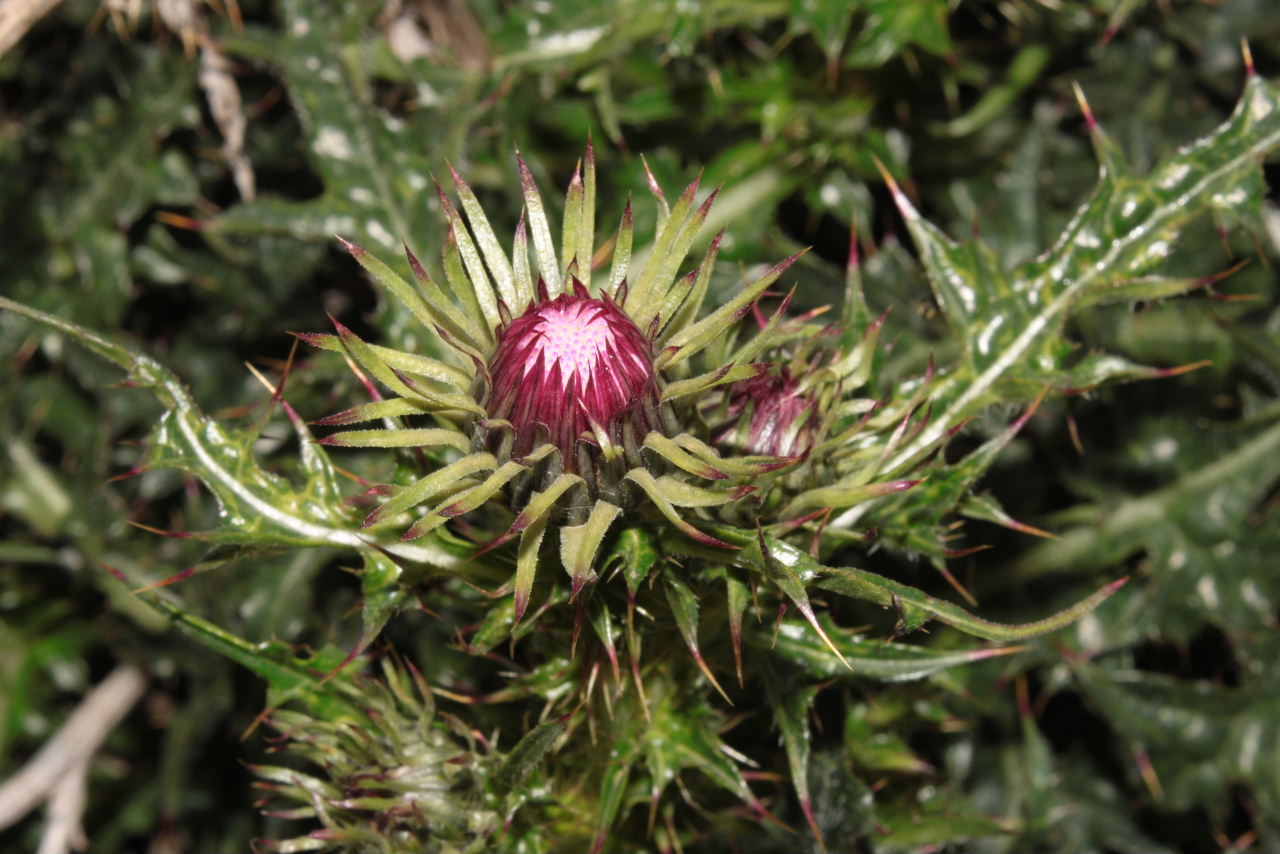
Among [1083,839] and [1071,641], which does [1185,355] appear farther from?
[1083,839]

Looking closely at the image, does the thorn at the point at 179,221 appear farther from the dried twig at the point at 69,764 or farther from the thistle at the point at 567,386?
the thistle at the point at 567,386

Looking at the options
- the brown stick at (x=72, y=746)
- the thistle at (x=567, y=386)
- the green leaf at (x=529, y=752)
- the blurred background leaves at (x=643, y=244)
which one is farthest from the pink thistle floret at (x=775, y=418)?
the brown stick at (x=72, y=746)

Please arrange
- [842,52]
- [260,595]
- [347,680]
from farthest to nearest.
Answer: [842,52] < [260,595] < [347,680]

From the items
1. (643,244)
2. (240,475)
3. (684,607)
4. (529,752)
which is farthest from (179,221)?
(684,607)

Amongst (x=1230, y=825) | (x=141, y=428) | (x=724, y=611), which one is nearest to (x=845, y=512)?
(x=724, y=611)

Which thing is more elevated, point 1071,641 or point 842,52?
point 842,52

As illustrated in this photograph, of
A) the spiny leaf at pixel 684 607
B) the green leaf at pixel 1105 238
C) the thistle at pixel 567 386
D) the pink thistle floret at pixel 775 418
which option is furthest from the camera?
the green leaf at pixel 1105 238

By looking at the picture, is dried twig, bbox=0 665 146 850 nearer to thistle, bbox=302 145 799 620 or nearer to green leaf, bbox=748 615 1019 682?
thistle, bbox=302 145 799 620
